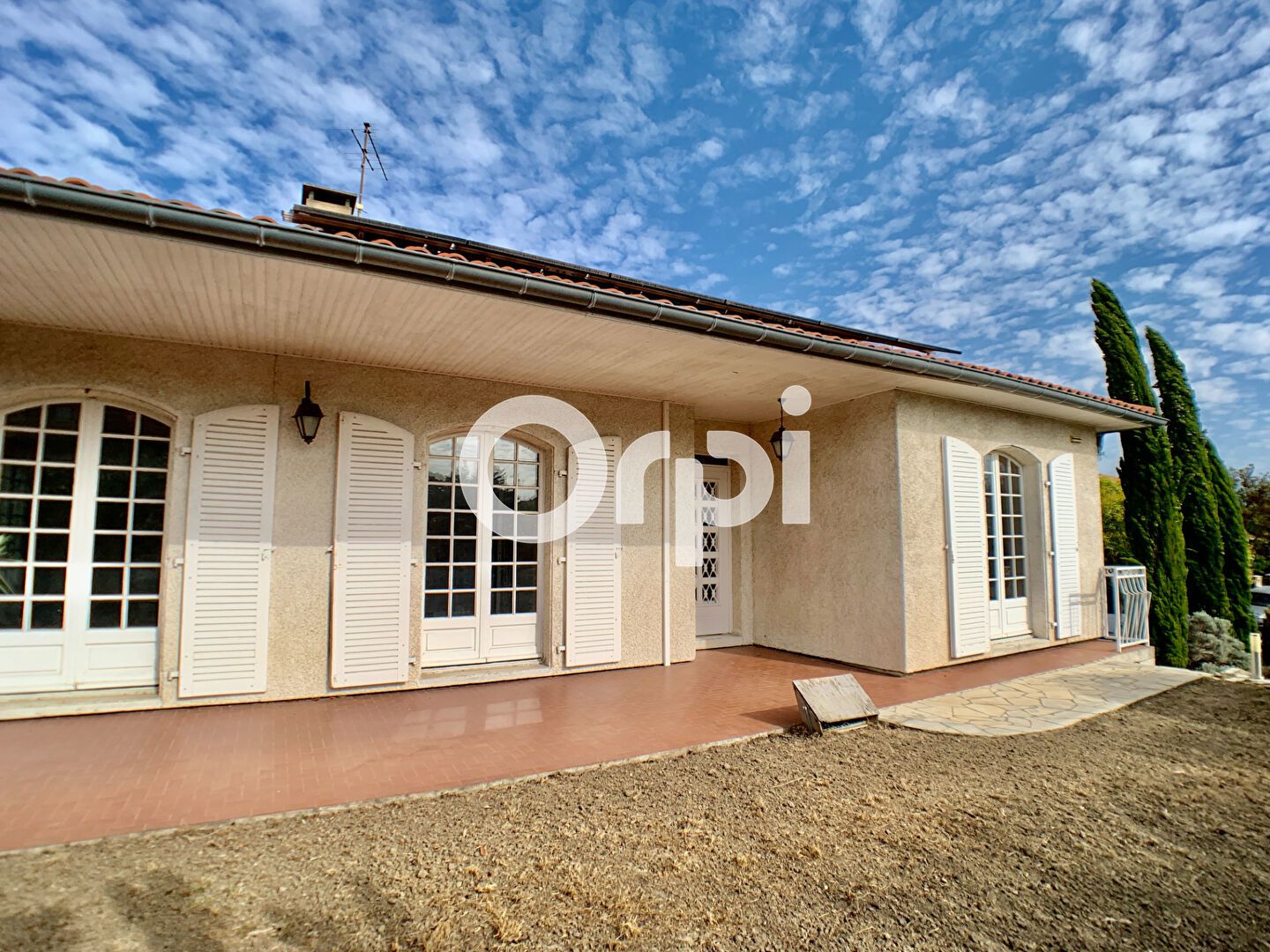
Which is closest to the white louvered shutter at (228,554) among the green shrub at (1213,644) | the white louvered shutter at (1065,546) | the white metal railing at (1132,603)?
the white louvered shutter at (1065,546)

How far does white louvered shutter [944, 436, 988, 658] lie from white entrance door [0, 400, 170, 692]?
26.8ft

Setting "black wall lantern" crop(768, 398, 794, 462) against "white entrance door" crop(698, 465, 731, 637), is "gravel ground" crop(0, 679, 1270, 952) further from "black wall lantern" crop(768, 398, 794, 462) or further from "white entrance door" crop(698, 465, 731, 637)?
"white entrance door" crop(698, 465, 731, 637)

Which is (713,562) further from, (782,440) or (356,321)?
(356,321)

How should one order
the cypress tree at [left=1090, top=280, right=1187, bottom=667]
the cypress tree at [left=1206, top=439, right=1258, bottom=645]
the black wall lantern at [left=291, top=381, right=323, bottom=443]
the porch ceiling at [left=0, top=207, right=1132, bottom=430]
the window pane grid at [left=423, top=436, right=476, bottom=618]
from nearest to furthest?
the porch ceiling at [left=0, top=207, right=1132, bottom=430]
the black wall lantern at [left=291, top=381, right=323, bottom=443]
the window pane grid at [left=423, top=436, right=476, bottom=618]
the cypress tree at [left=1090, top=280, right=1187, bottom=667]
the cypress tree at [left=1206, top=439, right=1258, bottom=645]

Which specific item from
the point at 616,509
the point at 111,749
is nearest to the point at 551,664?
the point at 616,509

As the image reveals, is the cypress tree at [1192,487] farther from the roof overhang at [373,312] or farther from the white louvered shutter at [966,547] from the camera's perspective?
the roof overhang at [373,312]

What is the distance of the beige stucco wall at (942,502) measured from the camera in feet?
21.8

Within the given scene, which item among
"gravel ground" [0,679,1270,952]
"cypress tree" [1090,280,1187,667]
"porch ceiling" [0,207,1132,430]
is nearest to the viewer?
"gravel ground" [0,679,1270,952]

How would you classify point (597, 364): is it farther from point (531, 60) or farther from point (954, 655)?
point (954, 655)

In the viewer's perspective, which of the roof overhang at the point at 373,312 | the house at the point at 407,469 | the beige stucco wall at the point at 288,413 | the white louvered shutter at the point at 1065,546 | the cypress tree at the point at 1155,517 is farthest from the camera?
the cypress tree at the point at 1155,517

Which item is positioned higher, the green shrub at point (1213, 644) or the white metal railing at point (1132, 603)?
the white metal railing at point (1132, 603)

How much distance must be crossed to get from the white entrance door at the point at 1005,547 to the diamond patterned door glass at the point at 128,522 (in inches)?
365

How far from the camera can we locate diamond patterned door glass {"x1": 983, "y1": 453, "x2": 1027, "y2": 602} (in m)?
7.84

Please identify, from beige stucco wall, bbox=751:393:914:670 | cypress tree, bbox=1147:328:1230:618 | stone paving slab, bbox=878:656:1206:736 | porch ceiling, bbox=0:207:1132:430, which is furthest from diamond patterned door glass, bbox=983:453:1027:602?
cypress tree, bbox=1147:328:1230:618
